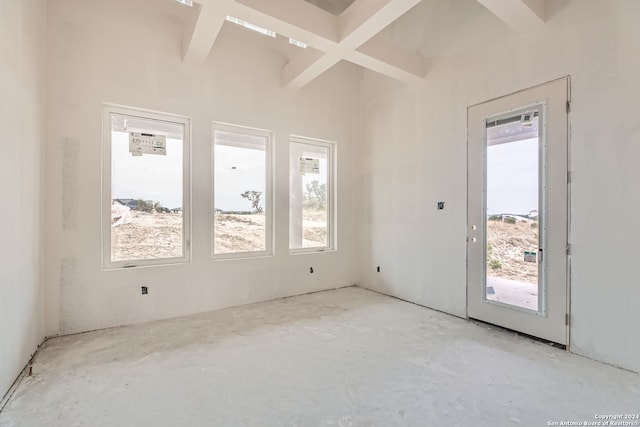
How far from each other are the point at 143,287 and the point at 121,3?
306 centimetres

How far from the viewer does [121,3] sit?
10.6 ft

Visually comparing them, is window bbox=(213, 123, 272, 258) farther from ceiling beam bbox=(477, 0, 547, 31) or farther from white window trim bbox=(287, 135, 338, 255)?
ceiling beam bbox=(477, 0, 547, 31)

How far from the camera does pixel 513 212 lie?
3.09 meters

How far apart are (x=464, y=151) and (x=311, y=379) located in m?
2.92

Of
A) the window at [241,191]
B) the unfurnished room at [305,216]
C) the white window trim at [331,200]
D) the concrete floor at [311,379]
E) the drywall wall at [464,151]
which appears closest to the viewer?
the concrete floor at [311,379]

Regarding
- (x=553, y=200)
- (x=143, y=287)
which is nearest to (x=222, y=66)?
(x=143, y=287)

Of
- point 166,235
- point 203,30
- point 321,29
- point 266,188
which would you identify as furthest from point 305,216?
point 203,30

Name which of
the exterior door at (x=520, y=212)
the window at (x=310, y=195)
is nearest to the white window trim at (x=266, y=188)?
the window at (x=310, y=195)

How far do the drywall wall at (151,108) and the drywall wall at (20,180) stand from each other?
0.72 ft

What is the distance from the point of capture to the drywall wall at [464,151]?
7.99ft

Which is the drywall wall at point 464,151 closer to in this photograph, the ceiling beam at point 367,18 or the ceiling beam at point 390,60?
the ceiling beam at point 390,60

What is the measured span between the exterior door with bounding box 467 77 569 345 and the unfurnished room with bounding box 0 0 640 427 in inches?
0.8

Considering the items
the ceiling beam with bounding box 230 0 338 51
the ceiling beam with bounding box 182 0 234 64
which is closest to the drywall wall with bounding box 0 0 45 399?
the ceiling beam with bounding box 182 0 234 64

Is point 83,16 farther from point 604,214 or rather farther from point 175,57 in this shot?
point 604,214
